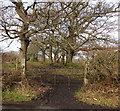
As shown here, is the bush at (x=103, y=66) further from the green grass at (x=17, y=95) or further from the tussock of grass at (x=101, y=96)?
the green grass at (x=17, y=95)

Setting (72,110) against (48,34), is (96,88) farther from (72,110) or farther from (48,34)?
(48,34)

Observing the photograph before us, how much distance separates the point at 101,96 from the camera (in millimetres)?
5043

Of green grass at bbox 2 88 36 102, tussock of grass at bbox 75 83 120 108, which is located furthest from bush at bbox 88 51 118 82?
green grass at bbox 2 88 36 102

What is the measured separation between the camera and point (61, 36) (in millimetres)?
6473

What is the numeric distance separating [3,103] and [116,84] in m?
4.44

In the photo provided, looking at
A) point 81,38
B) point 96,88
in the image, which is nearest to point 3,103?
point 96,88

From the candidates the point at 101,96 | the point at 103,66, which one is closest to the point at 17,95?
the point at 101,96

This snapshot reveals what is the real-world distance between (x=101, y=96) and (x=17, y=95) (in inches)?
132

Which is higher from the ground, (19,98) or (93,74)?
(93,74)

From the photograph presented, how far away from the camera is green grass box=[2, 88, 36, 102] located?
4.61 metres

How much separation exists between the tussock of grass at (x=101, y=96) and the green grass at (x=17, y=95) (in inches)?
76.7

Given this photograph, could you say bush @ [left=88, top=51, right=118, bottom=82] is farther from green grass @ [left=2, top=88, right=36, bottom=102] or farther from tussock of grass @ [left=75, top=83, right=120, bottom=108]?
green grass @ [left=2, top=88, right=36, bottom=102]

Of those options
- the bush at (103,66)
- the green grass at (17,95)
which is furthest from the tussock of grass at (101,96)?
the green grass at (17,95)

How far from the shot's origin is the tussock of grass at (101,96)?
448cm
